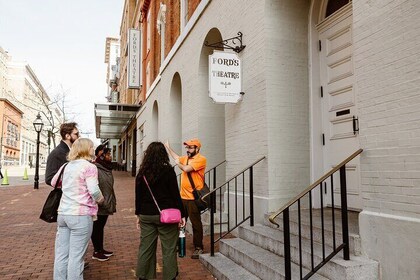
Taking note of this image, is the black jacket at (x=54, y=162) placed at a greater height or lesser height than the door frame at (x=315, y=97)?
lesser

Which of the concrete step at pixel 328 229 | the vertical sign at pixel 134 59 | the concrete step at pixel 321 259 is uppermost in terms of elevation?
the vertical sign at pixel 134 59

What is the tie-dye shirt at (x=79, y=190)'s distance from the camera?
370cm

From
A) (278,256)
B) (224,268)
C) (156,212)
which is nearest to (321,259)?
(278,256)

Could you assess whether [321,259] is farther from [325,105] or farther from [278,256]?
[325,105]

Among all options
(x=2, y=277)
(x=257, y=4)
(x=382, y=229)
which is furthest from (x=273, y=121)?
(x=2, y=277)

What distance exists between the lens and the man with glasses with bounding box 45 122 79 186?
4.23 m

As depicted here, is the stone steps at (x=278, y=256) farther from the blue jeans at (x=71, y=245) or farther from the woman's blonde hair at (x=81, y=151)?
the woman's blonde hair at (x=81, y=151)

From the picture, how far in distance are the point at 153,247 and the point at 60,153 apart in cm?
169

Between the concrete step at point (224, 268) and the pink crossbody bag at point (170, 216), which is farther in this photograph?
the concrete step at point (224, 268)

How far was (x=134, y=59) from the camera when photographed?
829 inches

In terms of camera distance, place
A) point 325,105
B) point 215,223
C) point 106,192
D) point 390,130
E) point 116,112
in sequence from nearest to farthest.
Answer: point 390,130 → point 106,192 → point 325,105 → point 215,223 → point 116,112

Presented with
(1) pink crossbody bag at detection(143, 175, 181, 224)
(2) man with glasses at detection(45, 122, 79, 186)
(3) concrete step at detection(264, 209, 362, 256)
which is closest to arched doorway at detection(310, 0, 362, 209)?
(3) concrete step at detection(264, 209, 362, 256)

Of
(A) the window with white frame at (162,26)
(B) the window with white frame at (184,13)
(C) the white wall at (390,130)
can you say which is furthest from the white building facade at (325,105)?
(A) the window with white frame at (162,26)

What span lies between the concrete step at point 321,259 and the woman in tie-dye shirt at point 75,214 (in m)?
2.32
